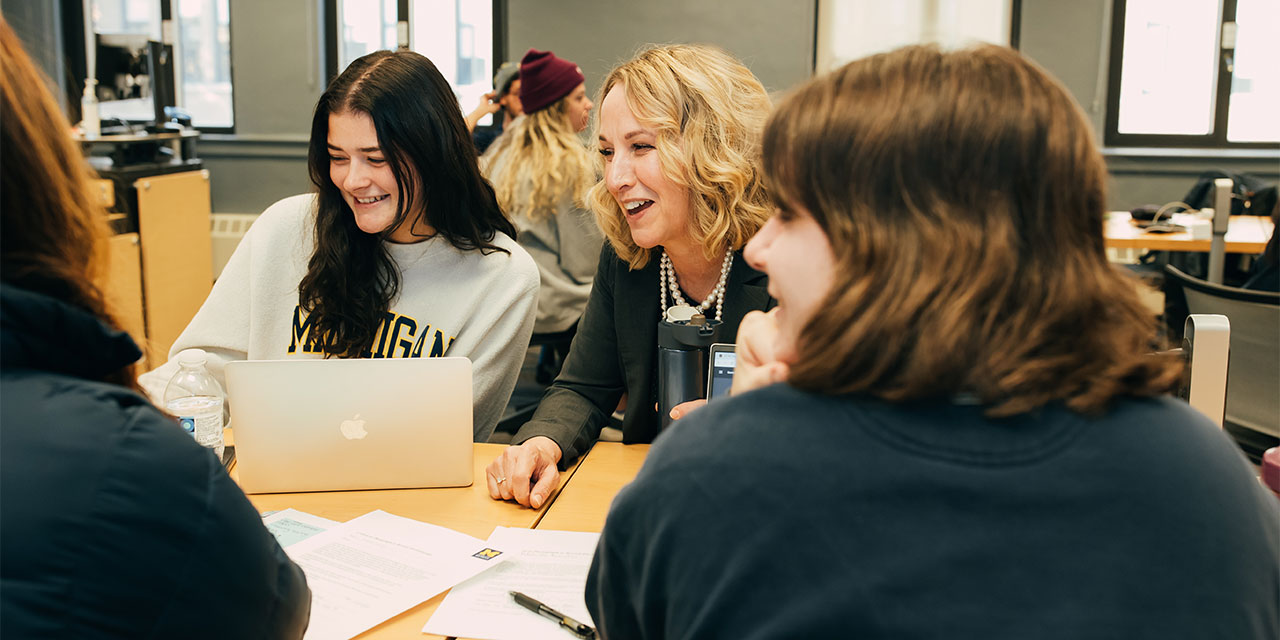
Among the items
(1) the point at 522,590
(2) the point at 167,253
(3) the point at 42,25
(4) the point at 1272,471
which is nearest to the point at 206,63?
(3) the point at 42,25

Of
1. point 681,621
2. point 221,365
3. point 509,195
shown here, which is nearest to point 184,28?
point 509,195

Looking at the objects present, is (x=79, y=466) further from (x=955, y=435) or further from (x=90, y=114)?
(x=90, y=114)

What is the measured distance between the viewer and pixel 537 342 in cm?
326

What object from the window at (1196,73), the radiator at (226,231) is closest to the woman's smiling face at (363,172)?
the radiator at (226,231)

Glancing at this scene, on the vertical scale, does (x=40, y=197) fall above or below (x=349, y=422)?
above

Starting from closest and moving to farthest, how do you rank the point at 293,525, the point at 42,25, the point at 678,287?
1. the point at 293,525
2. the point at 678,287
3. the point at 42,25

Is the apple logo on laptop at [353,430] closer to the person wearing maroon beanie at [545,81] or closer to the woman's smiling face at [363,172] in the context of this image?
the woman's smiling face at [363,172]

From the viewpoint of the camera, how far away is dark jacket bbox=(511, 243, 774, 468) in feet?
5.57

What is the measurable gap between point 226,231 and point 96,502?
582 centimetres

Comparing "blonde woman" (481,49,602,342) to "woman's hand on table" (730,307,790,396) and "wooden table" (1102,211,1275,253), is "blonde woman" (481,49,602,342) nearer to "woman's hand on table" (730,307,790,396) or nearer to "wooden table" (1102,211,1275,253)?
"wooden table" (1102,211,1275,253)

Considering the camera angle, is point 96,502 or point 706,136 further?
point 706,136

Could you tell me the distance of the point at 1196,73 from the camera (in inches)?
214

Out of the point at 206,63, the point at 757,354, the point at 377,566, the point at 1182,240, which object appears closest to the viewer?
the point at 757,354

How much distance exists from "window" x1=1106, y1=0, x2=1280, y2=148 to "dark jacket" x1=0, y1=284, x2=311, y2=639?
5774mm
